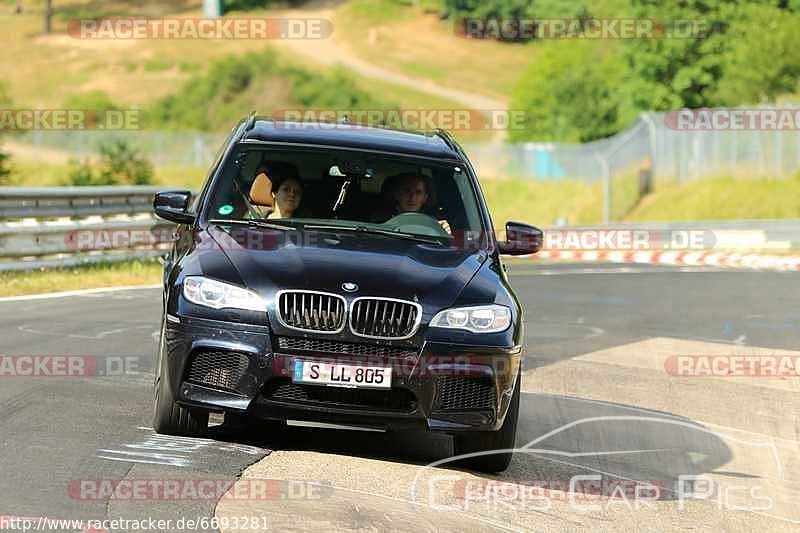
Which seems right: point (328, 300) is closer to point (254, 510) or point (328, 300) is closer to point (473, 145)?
point (254, 510)

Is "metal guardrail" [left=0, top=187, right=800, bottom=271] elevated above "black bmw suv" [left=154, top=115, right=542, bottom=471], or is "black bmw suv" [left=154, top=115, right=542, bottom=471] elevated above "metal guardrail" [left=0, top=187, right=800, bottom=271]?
"black bmw suv" [left=154, top=115, right=542, bottom=471]

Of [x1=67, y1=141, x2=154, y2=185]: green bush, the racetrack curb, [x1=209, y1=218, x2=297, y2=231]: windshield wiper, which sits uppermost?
[x1=209, y1=218, x2=297, y2=231]: windshield wiper

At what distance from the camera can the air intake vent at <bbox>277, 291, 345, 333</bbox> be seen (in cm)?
782

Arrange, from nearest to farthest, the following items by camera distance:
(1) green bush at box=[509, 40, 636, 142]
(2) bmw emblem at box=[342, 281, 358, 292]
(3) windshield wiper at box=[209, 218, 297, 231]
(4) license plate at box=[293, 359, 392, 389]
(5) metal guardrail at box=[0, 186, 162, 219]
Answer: (4) license plate at box=[293, 359, 392, 389] → (2) bmw emblem at box=[342, 281, 358, 292] → (3) windshield wiper at box=[209, 218, 297, 231] → (5) metal guardrail at box=[0, 186, 162, 219] → (1) green bush at box=[509, 40, 636, 142]

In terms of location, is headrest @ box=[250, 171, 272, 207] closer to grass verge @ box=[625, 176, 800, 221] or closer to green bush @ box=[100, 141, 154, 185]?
green bush @ box=[100, 141, 154, 185]

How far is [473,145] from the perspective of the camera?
63.5m

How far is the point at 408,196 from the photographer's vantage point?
952 centimetres

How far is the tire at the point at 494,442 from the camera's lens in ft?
27.5

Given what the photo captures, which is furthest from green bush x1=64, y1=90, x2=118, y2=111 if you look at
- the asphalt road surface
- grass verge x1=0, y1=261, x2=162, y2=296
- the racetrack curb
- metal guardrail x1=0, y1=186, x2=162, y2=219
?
the asphalt road surface

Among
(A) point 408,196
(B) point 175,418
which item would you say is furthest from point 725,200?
(B) point 175,418

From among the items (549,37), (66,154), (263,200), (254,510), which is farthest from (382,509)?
(549,37)

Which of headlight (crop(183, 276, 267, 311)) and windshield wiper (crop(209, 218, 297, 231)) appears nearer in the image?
headlight (crop(183, 276, 267, 311))

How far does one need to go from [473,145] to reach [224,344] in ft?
184

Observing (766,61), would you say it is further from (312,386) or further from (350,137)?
(312,386)
